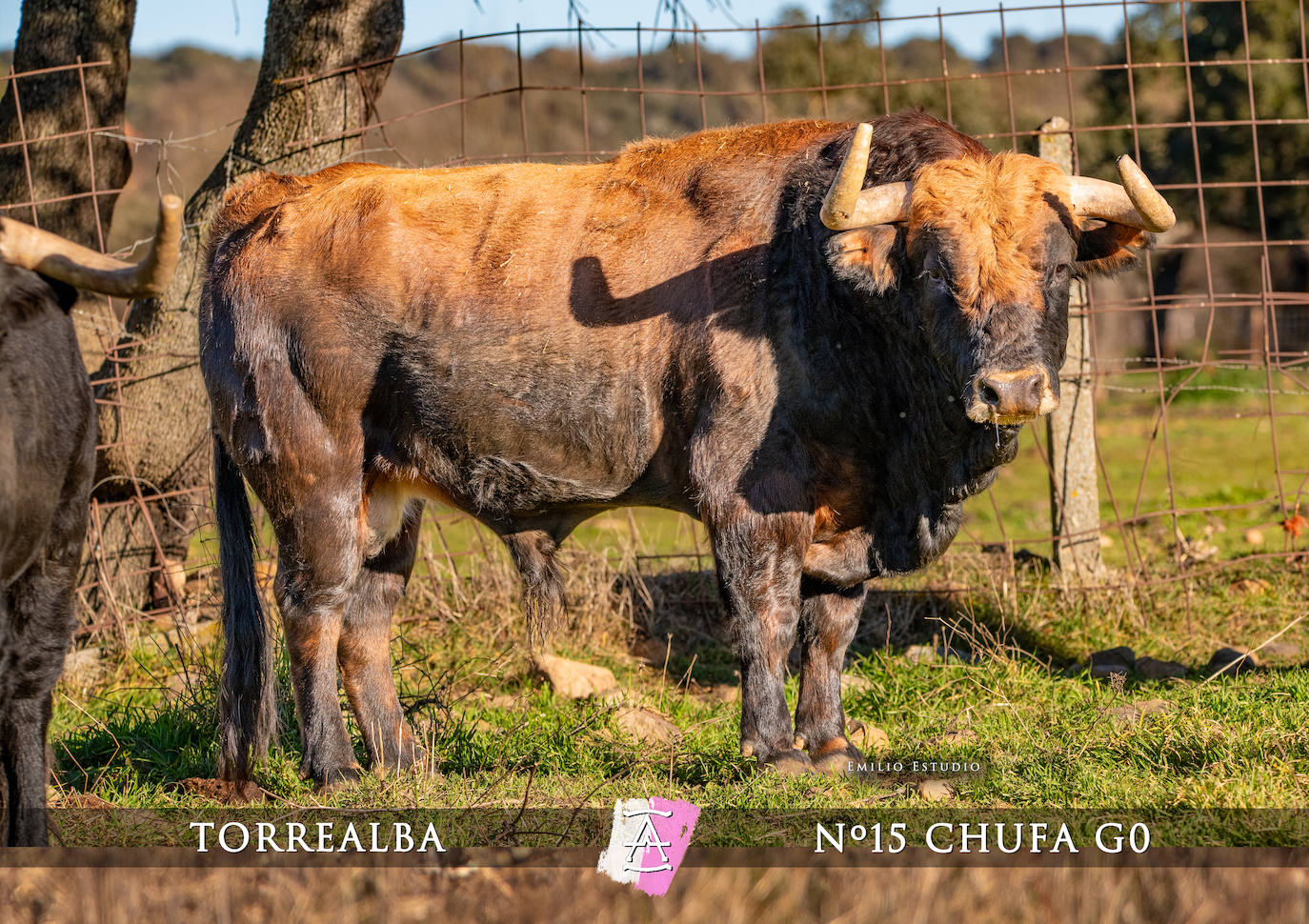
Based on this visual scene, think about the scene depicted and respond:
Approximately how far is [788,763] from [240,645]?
2.21 m

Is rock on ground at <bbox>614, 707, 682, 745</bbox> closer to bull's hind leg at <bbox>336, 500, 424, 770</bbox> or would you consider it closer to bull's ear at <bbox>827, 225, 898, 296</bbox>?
bull's hind leg at <bbox>336, 500, 424, 770</bbox>

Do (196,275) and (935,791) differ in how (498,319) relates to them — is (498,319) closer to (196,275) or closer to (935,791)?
(935,791)

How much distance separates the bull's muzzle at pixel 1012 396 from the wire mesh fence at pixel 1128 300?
4.07 feet

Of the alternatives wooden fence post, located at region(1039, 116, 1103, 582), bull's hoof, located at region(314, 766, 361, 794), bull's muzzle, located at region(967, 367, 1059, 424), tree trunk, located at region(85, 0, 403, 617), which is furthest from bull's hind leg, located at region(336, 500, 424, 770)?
wooden fence post, located at region(1039, 116, 1103, 582)

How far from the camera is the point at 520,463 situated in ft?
16.9

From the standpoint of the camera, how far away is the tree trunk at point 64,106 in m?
7.58

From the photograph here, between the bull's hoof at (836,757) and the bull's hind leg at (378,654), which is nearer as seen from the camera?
the bull's hoof at (836,757)

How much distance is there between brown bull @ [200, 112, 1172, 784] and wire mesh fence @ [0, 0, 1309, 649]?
0.85 m

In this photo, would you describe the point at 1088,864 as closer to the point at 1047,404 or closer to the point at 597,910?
the point at 597,910

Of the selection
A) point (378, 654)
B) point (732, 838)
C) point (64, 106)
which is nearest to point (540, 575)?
point (378, 654)

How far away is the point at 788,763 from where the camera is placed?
4676 millimetres

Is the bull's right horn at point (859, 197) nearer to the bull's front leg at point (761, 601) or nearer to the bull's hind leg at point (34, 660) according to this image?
the bull's front leg at point (761, 601)

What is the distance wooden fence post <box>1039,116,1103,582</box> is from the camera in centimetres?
735

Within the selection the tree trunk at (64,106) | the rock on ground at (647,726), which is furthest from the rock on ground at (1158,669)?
the tree trunk at (64,106)
